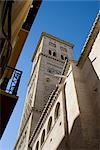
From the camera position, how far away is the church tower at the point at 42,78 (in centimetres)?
2036

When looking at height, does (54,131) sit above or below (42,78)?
below

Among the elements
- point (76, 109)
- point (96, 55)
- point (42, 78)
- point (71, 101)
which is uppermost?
point (42, 78)

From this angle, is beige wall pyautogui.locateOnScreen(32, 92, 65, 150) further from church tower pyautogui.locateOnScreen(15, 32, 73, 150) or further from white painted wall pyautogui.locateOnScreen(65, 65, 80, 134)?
church tower pyautogui.locateOnScreen(15, 32, 73, 150)

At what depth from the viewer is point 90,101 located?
32.6ft

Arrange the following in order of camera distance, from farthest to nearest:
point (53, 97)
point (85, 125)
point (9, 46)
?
point (53, 97) → point (85, 125) → point (9, 46)

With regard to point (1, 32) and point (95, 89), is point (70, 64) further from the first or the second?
point (1, 32)

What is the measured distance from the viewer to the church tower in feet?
66.8

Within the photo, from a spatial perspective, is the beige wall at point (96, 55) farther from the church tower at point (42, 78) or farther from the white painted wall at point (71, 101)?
the church tower at point (42, 78)

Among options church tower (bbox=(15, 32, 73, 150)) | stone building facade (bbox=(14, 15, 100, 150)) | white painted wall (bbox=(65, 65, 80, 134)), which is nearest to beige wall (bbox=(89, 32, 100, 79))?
stone building facade (bbox=(14, 15, 100, 150))

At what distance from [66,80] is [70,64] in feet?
2.36

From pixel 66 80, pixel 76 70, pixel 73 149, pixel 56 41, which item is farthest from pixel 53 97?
pixel 56 41

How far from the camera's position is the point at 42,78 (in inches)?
1007

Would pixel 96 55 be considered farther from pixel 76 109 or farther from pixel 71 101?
pixel 76 109

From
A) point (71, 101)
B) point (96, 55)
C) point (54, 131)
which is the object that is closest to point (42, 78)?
point (54, 131)
